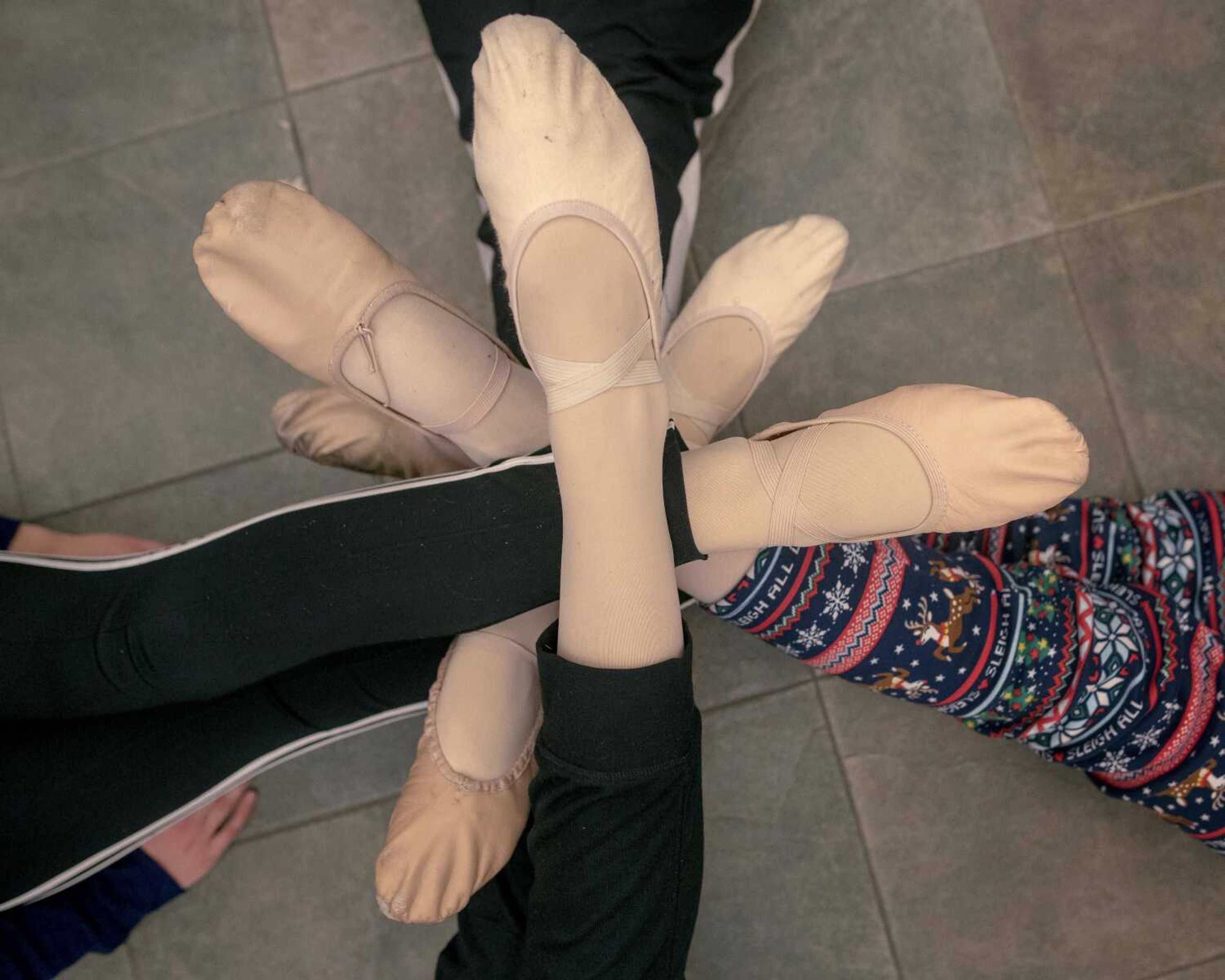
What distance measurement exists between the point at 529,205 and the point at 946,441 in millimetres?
323

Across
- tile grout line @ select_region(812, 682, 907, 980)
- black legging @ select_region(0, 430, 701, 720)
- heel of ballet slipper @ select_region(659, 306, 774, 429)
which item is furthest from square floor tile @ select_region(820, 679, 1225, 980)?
black legging @ select_region(0, 430, 701, 720)

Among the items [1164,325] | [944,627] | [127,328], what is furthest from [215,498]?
[1164,325]

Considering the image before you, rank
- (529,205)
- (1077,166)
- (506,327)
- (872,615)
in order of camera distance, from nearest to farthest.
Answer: (529,205)
(872,615)
(506,327)
(1077,166)

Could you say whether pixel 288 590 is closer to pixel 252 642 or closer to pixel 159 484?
pixel 252 642

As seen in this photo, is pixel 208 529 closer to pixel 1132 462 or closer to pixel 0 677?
pixel 0 677

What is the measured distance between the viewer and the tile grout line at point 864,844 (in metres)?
0.85

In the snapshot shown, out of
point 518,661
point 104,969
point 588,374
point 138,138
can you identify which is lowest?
point 104,969

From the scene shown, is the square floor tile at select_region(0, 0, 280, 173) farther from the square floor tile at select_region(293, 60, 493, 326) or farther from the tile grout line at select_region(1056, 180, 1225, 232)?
the tile grout line at select_region(1056, 180, 1225, 232)

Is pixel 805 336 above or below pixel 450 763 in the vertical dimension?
above

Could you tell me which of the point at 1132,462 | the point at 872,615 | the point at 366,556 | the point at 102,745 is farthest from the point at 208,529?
the point at 1132,462

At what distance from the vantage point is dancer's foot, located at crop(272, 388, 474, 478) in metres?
0.78

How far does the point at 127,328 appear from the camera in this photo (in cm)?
92

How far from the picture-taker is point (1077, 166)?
88 cm

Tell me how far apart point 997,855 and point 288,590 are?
0.73 meters
